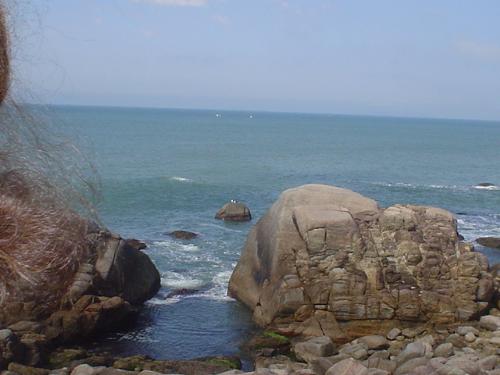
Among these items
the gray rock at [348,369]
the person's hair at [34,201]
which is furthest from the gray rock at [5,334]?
the person's hair at [34,201]

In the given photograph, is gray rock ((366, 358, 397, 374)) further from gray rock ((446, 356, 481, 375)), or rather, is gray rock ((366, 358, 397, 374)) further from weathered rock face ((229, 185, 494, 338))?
weathered rock face ((229, 185, 494, 338))

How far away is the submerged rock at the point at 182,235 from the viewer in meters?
34.1

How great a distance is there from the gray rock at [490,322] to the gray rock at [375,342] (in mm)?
3431

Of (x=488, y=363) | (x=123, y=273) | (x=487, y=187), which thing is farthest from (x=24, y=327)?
(x=487, y=187)

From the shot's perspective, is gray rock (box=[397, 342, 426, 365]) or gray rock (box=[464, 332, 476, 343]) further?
gray rock (box=[464, 332, 476, 343])

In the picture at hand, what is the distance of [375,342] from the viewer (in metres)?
19.1

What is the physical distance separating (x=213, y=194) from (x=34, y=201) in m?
46.4

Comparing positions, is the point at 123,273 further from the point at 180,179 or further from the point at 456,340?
the point at 180,179

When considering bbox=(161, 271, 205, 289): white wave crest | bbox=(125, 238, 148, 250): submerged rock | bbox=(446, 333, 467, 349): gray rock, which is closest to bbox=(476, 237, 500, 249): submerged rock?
bbox=(446, 333, 467, 349): gray rock

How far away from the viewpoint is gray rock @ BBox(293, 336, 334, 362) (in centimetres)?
1822

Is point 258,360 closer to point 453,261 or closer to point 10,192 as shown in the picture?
point 453,261

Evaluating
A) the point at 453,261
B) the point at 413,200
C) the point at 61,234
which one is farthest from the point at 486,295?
the point at 413,200

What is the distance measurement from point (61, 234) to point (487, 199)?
175 feet

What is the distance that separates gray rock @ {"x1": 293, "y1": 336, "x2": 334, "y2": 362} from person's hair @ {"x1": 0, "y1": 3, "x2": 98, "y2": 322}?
1524 cm
